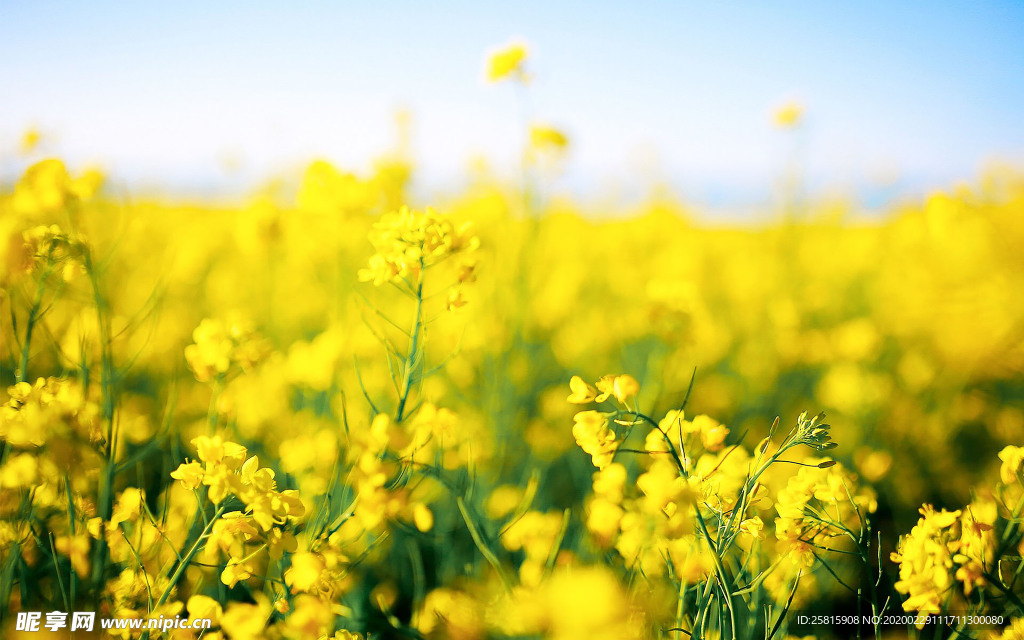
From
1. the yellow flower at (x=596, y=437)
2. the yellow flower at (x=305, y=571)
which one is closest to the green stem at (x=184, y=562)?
the yellow flower at (x=305, y=571)

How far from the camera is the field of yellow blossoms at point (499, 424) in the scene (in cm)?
91

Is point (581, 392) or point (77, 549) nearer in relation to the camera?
point (581, 392)

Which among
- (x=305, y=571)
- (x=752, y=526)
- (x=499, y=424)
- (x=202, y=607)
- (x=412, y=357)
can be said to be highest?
(x=412, y=357)

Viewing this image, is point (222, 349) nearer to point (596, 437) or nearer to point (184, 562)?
point (184, 562)

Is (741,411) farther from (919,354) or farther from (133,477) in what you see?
(133,477)

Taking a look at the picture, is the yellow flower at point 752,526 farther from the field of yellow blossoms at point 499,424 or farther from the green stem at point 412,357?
the green stem at point 412,357

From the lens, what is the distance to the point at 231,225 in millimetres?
4312

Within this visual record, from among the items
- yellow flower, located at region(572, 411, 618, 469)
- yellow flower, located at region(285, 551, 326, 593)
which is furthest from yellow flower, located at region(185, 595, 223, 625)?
yellow flower, located at region(572, 411, 618, 469)

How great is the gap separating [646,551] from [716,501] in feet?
0.68

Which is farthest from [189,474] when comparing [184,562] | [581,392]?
[581,392]

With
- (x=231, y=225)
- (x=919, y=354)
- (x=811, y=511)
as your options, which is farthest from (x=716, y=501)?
(x=231, y=225)

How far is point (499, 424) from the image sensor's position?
1.90 m

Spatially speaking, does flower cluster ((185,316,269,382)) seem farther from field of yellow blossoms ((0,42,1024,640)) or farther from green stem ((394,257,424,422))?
green stem ((394,257,424,422))

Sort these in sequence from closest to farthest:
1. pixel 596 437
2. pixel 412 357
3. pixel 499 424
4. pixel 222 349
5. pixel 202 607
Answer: pixel 596 437
pixel 202 607
pixel 412 357
pixel 222 349
pixel 499 424
